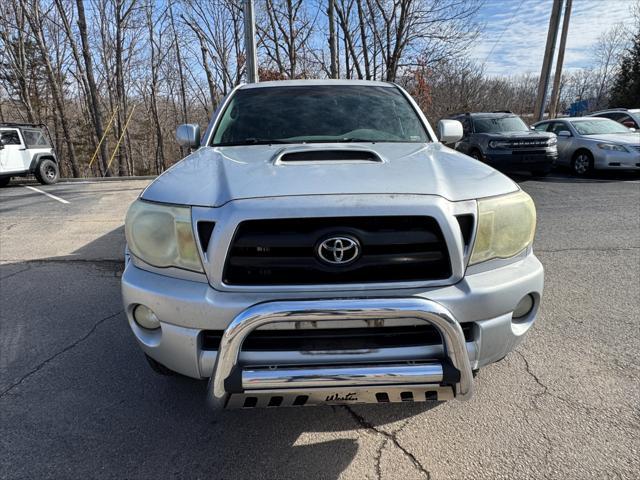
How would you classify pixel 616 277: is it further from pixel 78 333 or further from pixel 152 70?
pixel 152 70

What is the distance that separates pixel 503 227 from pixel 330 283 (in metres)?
0.85

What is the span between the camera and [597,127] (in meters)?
11.2

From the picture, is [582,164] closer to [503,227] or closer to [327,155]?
[503,227]

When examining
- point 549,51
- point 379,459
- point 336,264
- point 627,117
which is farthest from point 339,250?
point 549,51

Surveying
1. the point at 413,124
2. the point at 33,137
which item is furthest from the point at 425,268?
the point at 33,137

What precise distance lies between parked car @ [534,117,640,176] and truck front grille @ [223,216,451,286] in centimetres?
1081

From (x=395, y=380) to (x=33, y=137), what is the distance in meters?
15.1

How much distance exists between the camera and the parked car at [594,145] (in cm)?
988

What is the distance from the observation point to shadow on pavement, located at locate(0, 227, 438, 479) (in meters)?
1.89

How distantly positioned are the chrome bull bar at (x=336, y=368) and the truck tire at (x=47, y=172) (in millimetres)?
13993

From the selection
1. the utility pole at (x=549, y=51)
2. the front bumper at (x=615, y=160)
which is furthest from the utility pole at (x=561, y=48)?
the front bumper at (x=615, y=160)

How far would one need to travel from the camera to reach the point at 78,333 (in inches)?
125

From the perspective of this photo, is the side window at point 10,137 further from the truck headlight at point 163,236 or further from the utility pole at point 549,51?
the utility pole at point 549,51

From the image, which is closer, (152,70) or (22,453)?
(22,453)
